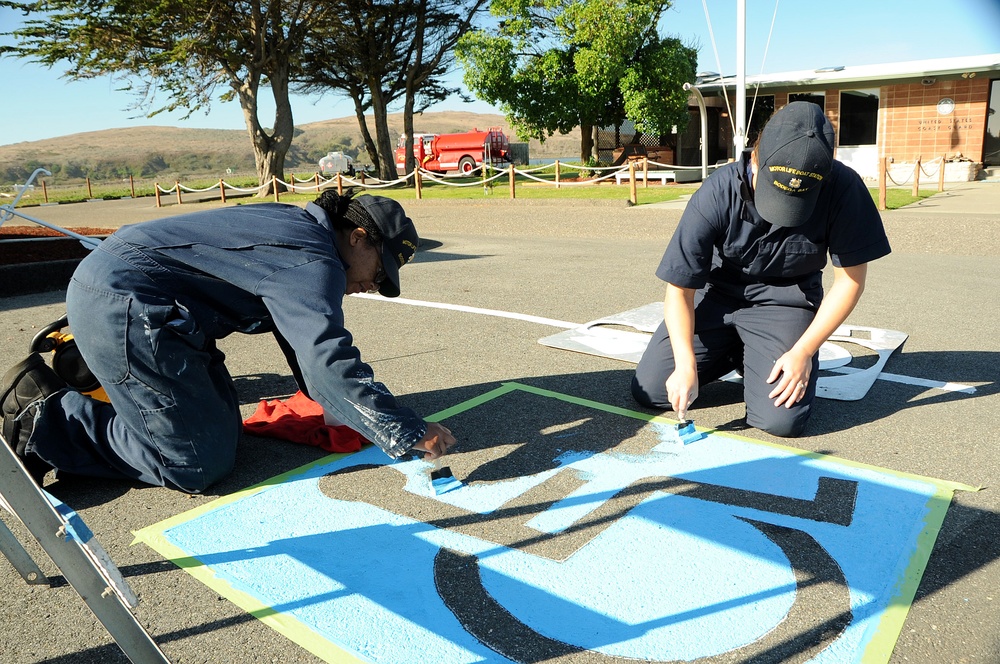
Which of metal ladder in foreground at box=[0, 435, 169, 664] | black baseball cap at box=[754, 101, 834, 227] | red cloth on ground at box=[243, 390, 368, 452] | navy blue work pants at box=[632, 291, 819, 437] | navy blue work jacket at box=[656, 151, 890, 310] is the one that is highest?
black baseball cap at box=[754, 101, 834, 227]

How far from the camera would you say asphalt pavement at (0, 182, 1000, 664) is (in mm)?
2129

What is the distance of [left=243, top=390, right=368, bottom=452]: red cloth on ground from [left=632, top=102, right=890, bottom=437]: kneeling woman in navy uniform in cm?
149

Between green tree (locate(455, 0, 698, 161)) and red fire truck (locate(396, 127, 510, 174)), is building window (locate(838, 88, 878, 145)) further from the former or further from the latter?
red fire truck (locate(396, 127, 510, 174))

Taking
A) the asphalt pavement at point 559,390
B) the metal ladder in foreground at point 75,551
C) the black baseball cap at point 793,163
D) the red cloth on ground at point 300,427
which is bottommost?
the asphalt pavement at point 559,390

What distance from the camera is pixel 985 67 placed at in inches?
716

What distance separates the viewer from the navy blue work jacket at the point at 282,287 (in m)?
2.48

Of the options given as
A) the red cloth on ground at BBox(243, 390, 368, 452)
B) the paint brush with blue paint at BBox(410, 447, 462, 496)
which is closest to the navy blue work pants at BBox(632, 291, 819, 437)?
the paint brush with blue paint at BBox(410, 447, 462, 496)

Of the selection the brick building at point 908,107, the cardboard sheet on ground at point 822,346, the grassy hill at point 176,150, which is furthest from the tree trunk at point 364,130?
the cardboard sheet on ground at point 822,346

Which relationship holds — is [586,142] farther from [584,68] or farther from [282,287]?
[282,287]

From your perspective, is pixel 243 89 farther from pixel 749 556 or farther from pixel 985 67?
pixel 749 556

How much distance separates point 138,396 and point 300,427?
91cm

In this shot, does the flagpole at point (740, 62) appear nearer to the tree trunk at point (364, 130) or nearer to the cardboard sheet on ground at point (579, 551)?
the cardboard sheet on ground at point (579, 551)

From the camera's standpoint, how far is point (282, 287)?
2.55m

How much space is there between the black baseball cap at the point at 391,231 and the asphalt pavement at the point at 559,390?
101 cm
